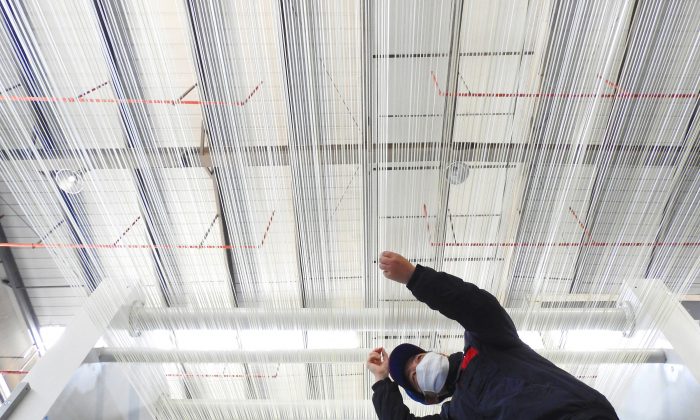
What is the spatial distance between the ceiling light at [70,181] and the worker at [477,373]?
3.77ft

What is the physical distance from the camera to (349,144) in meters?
1.61

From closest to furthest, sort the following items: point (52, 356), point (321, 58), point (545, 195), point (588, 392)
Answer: point (588, 392), point (321, 58), point (545, 195), point (52, 356)

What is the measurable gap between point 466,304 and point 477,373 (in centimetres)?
21

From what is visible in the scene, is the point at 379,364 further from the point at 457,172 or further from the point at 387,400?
the point at 457,172

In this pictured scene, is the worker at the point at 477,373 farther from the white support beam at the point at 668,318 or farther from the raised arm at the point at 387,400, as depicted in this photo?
Result: the white support beam at the point at 668,318

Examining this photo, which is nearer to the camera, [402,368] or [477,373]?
[477,373]

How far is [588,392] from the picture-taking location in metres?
1.16

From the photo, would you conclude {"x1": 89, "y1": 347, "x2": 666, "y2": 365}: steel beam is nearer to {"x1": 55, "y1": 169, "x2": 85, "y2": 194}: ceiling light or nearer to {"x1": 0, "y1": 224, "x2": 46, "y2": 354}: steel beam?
{"x1": 55, "y1": 169, "x2": 85, "y2": 194}: ceiling light

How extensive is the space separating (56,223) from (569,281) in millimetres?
2005

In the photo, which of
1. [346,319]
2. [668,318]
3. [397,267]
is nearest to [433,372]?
[397,267]

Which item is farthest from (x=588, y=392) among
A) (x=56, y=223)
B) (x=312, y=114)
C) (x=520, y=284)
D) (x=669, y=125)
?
(x=56, y=223)

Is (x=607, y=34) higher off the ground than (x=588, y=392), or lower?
higher

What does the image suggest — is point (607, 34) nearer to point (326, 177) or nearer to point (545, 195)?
point (545, 195)

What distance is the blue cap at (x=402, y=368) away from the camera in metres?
1.53
